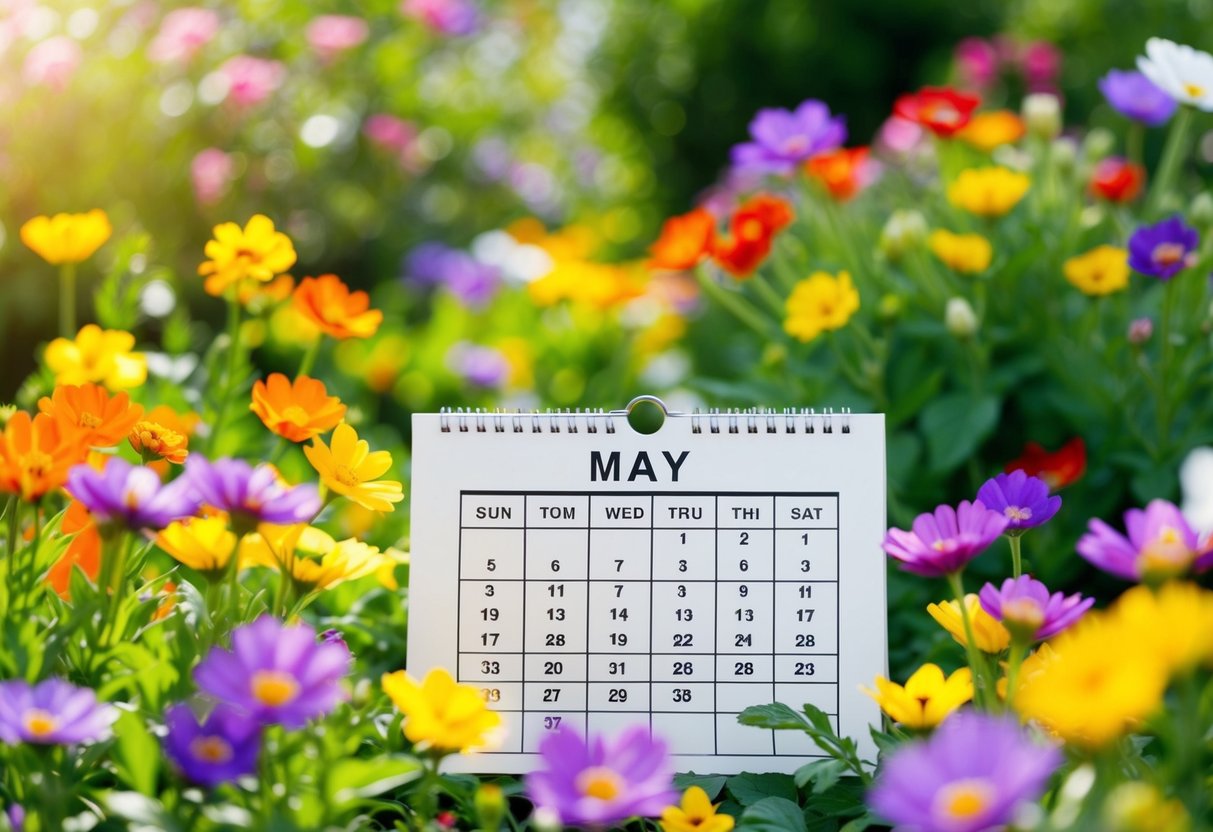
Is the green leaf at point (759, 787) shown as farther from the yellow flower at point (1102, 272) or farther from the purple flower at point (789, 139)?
the purple flower at point (789, 139)

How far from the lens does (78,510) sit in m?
1.05

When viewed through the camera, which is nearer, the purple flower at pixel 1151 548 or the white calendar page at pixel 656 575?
the purple flower at pixel 1151 548

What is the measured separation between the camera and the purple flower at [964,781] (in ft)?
1.82

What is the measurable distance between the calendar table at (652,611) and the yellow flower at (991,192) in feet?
2.07

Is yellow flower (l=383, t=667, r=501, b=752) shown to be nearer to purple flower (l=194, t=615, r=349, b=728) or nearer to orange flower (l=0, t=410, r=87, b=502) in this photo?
purple flower (l=194, t=615, r=349, b=728)

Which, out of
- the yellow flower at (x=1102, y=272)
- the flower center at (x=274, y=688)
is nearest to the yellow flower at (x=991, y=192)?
the yellow flower at (x=1102, y=272)

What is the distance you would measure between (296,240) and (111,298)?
1.24 metres

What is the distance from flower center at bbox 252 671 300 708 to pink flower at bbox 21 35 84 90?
1.63m

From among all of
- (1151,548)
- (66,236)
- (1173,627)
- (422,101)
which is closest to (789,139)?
(66,236)

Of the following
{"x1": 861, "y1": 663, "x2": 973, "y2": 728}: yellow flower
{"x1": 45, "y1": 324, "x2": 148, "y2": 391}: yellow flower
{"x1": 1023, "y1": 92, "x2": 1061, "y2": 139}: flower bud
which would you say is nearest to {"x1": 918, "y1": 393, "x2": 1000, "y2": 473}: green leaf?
{"x1": 1023, "y1": 92, "x2": 1061, "y2": 139}: flower bud

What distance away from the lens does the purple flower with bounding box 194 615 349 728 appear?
672 millimetres

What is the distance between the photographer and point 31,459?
820mm

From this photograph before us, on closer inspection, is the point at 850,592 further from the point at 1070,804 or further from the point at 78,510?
the point at 78,510

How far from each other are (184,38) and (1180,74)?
1.69 metres
